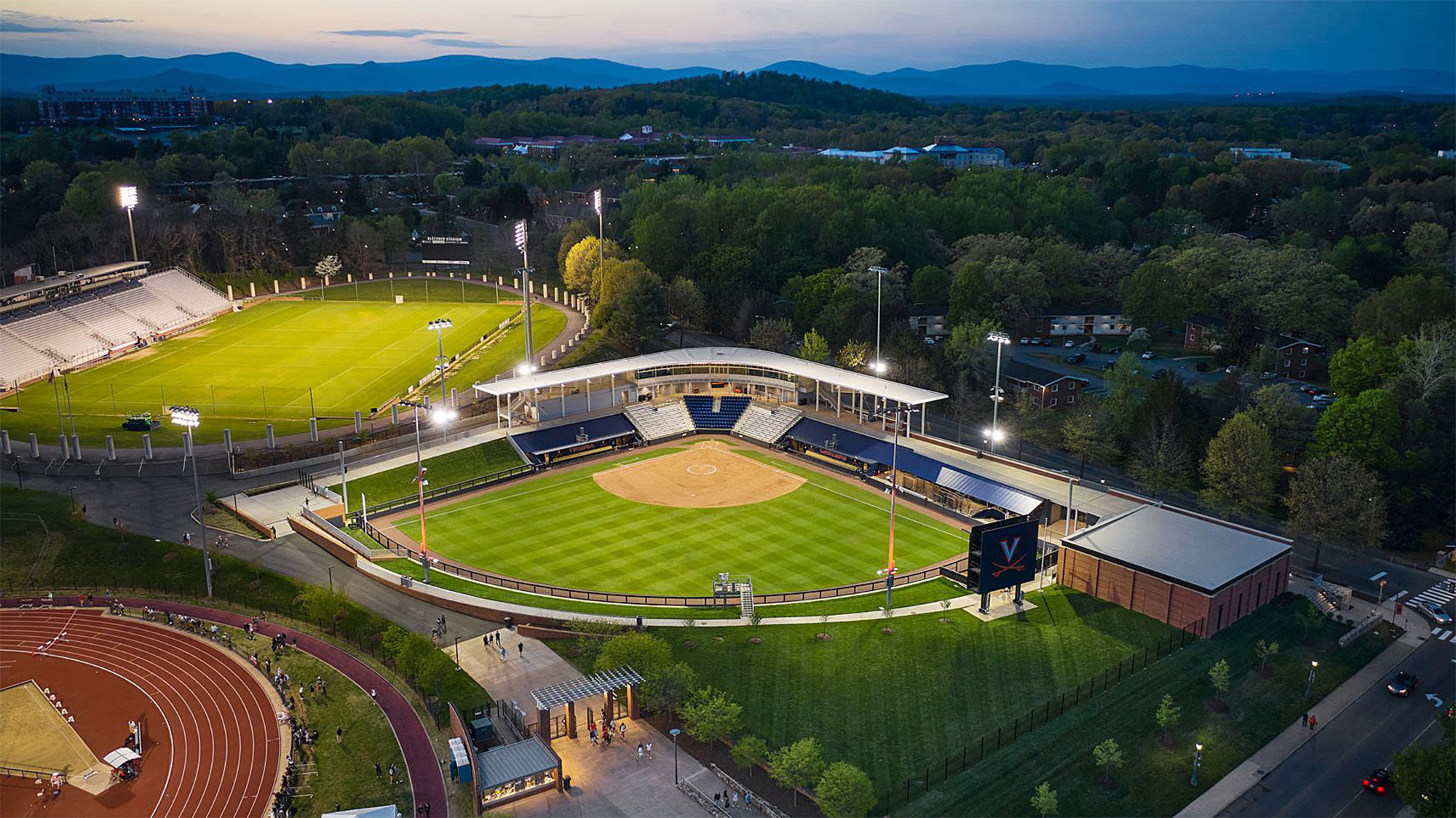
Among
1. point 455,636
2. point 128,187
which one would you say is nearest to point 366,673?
point 455,636

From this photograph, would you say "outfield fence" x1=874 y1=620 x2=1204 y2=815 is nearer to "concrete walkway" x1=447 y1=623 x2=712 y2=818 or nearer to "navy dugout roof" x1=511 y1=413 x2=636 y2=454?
"concrete walkway" x1=447 y1=623 x2=712 y2=818

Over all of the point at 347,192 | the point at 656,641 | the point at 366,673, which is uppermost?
the point at 347,192

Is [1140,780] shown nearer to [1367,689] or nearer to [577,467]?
[1367,689]

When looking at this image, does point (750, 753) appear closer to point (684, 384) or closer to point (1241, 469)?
point (1241, 469)

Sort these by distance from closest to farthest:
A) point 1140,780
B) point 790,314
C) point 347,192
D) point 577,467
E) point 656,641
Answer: point 1140,780
point 656,641
point 577,467
point 790,314
point 347,192

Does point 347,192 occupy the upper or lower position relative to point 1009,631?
upper

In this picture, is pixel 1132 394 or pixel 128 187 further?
pixel 128 187
